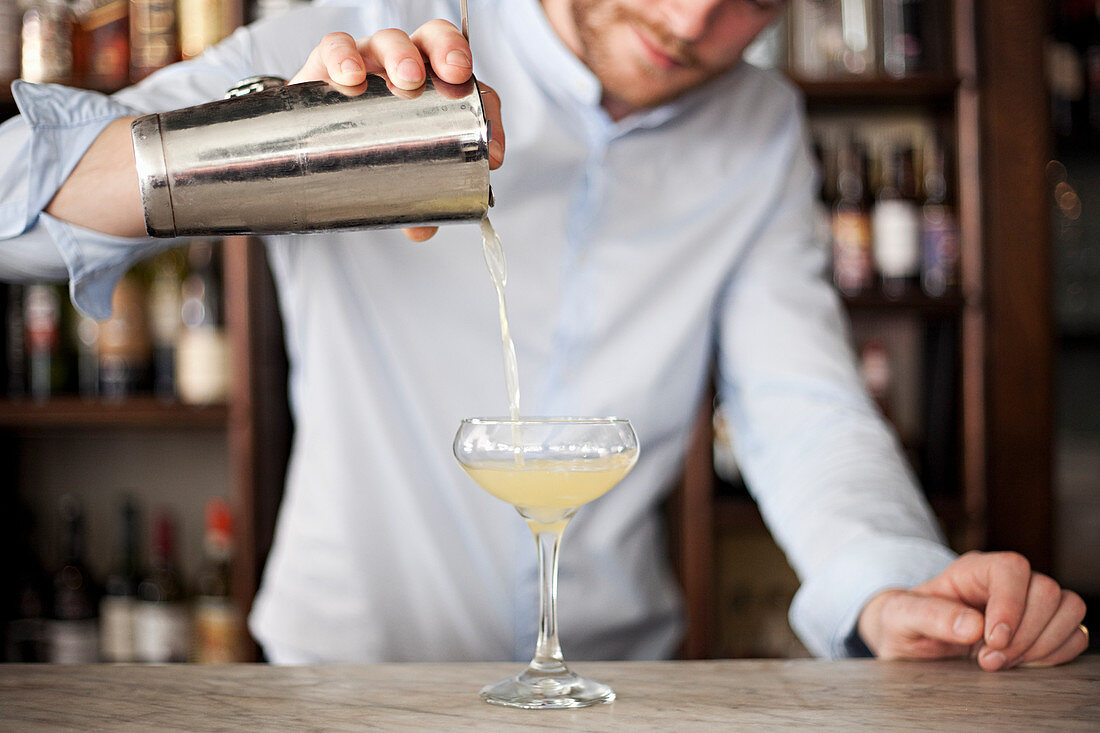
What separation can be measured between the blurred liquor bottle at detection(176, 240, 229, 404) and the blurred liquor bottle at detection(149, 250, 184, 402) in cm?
2

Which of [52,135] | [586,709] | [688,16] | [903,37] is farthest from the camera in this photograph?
[903,37]

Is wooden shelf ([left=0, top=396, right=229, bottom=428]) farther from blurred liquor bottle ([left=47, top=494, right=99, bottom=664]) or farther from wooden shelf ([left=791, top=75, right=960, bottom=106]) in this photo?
wooden shelf ([left=791, top=75, right=960, bottom=106])

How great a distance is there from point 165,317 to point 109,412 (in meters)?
0.24

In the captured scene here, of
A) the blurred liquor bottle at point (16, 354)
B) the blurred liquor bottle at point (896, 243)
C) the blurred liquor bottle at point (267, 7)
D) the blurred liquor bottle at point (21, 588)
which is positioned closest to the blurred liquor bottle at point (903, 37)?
the blurred liquor bottle at point (896, 243)

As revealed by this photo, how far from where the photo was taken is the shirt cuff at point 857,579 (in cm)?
97

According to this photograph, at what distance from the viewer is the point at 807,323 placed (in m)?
1.28

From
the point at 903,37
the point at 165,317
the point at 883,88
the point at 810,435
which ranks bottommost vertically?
the point at 810,435

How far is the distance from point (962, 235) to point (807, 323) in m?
1.05

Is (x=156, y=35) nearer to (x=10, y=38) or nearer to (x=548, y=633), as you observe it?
(x=10, y=38)

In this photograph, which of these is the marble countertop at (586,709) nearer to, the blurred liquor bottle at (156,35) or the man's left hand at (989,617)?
the man's left hand at (989,617)

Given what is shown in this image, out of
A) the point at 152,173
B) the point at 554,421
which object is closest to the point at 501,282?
the point at 554,421

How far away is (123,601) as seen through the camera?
7.02 feet

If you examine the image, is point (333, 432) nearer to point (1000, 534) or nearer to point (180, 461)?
point (180, 461)

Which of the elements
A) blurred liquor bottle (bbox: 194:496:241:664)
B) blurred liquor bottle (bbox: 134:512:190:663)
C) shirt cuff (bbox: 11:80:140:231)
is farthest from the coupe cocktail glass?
blurred liquor bottle (bbox: 134:512:190:663)
